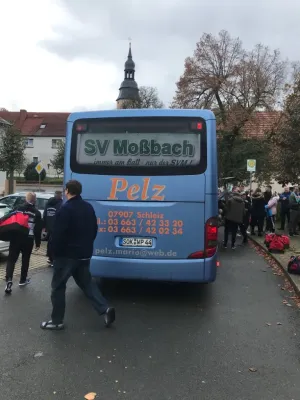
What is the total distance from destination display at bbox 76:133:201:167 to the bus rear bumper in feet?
4.68

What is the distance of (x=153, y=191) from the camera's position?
596 centimetres

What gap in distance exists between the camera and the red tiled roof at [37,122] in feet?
229

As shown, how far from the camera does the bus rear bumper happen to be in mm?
5887

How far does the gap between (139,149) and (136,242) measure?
139cm

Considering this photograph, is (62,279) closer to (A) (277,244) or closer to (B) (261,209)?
(A) (277,244)

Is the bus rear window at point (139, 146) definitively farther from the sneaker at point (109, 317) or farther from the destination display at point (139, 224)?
the sneaker at point (109, 317)

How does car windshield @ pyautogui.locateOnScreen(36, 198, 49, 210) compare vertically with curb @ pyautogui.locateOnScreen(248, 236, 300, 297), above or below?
above

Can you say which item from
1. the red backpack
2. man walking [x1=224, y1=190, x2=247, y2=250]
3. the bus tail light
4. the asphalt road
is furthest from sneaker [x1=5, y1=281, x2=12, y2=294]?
the red backpack

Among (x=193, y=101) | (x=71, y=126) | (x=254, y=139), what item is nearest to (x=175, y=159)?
(x=71, y=126)

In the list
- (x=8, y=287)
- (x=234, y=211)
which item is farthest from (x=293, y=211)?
(x=8, y=287)

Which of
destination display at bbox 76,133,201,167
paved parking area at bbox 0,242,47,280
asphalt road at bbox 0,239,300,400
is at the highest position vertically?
destination display at bbox 76,133,201,167

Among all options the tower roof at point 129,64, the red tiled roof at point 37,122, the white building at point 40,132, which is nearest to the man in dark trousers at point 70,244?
the white building at point 40,132

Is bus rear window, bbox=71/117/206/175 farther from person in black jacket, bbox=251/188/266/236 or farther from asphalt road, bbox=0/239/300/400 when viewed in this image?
person in black jacket, bbox=251/188/266/236

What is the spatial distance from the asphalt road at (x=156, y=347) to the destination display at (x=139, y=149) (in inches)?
84.8
